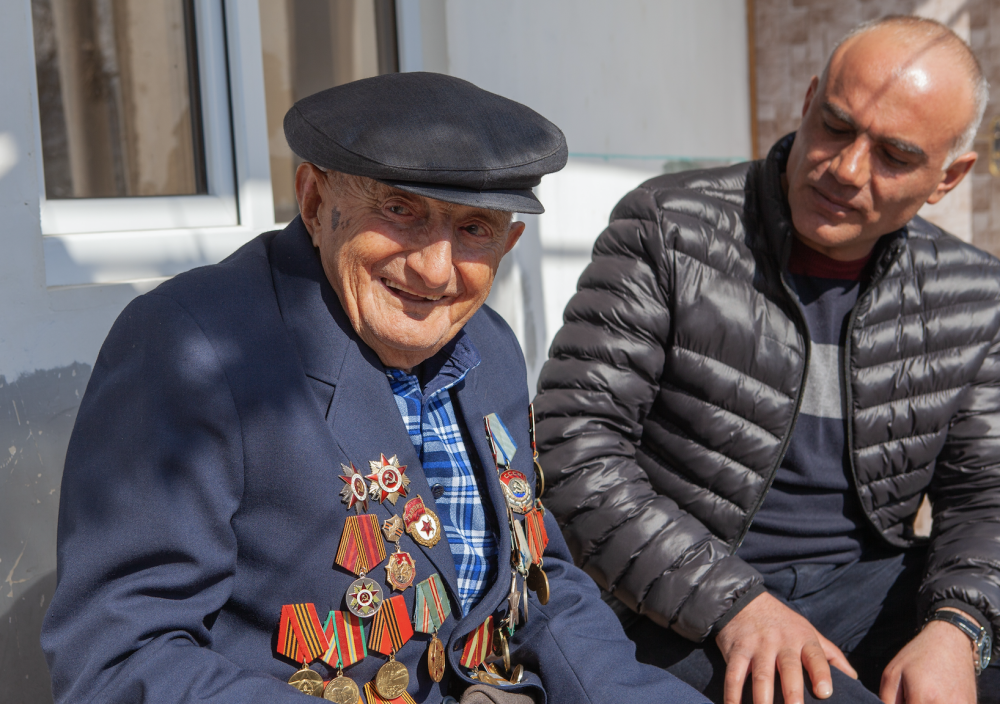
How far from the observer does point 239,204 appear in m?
2.44

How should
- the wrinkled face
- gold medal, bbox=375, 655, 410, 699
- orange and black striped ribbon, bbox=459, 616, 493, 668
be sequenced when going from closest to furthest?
gold medal, bbox=375, 655, 410, 699 → orange and black striped ribbon, bbox=459, 616, 493, 668 → the wrinkled face

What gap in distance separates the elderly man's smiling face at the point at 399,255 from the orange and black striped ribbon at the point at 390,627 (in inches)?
15.5

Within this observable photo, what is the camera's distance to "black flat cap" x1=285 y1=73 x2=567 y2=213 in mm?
1274

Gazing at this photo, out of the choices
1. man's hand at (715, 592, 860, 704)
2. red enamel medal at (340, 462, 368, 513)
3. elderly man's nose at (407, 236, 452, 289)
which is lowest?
man's hand at (715, 592, 860, 704)

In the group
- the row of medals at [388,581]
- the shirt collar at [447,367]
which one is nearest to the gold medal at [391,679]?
the row of medals at [388,581]

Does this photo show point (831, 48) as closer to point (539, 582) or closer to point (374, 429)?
point (539, 582)

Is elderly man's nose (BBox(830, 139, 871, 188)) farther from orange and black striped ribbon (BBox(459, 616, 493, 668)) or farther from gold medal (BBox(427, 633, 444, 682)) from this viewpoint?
Answer: gold medal (BBox(427, 633, 444, 682))

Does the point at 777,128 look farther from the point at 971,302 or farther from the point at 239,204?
the point at 239,204

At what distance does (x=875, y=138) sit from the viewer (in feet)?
6.89

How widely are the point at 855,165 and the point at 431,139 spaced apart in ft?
4.14

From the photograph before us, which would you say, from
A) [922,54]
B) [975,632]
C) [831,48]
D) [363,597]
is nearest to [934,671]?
[975,632]

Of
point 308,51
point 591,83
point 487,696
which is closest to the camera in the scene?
point 487,696

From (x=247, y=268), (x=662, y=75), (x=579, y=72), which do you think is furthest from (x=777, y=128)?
(x=247, y=268)

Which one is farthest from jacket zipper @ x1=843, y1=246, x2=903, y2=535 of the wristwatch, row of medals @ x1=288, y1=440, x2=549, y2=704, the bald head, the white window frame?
the white window frame
